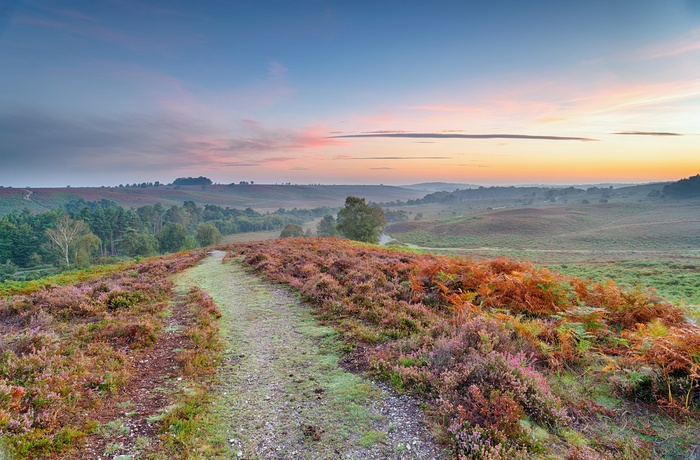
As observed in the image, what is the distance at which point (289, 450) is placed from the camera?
170 inches

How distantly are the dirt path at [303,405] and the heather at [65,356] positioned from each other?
1968mm

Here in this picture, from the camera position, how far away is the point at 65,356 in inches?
255

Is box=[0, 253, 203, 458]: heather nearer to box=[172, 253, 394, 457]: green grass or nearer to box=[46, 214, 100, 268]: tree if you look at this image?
box=[172, 253, 394, 457]: green grass

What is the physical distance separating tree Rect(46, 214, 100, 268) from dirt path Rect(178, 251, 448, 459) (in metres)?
71.5

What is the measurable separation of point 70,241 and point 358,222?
6031 centimetres

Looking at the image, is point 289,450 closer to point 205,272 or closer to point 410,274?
point 410,274

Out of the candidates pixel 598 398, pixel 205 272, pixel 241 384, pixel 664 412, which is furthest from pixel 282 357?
pixel 205 272

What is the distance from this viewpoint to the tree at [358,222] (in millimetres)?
64688

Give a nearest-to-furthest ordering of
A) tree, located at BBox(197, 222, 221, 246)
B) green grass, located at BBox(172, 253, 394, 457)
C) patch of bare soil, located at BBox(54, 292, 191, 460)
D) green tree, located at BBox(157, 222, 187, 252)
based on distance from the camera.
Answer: patch of bare soil, located at BBox(54, 292, 191, 460) → green grass, located at BBox(172, 253, 394, 457) → green tree, located at BBox(157, 222, 187, 252) → tree, located at BBox(197, 222, 221, 246)

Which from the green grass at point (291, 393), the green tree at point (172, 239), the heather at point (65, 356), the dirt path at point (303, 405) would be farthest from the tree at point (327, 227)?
the dirt path at point (303, 405)

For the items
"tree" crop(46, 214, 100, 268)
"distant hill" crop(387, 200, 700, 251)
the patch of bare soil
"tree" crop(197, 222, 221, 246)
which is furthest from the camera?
"tree" crop(197, 222, 221, 246)

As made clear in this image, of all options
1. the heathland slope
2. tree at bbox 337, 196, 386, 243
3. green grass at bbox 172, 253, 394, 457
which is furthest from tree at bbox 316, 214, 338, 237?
green grass at bbox 172, 253, 394, 457

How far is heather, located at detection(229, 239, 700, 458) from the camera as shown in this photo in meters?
4.29

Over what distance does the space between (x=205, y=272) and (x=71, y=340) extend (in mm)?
10368
